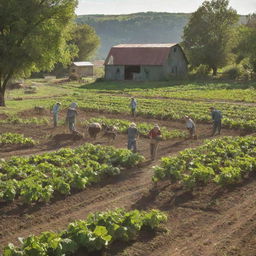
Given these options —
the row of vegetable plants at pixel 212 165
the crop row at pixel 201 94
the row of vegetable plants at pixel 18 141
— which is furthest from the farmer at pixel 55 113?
the crop row at pixel 201 94

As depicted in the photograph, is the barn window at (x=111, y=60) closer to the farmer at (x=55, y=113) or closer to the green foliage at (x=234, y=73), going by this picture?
the green foliage at (x=234, y=73)

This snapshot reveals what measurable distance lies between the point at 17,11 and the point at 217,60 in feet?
129

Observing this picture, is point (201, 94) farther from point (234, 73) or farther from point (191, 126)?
point (191, 126)

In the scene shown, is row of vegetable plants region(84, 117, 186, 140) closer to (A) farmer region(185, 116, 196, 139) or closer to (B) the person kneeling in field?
(A) farmer region(185, 116, 196, 139)

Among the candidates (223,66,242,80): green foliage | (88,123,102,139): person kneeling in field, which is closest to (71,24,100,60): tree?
(223,66,242,80): green foliage

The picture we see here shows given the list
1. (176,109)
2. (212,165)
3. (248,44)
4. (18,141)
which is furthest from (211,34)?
(212,165)

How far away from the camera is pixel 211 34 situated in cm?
6556

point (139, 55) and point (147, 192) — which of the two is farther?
point (139, 55)

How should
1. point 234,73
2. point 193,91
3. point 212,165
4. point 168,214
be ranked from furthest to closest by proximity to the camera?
1. point 234,73
2. point 193,91
3. point 212,165
4. point 168,214

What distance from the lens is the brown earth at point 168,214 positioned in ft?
33.6

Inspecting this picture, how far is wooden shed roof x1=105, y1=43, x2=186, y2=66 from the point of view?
59872 millimetres

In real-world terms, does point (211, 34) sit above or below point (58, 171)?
above

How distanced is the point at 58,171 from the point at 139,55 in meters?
48.3

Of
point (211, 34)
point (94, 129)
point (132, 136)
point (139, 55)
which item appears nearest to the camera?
point (132, 136)
